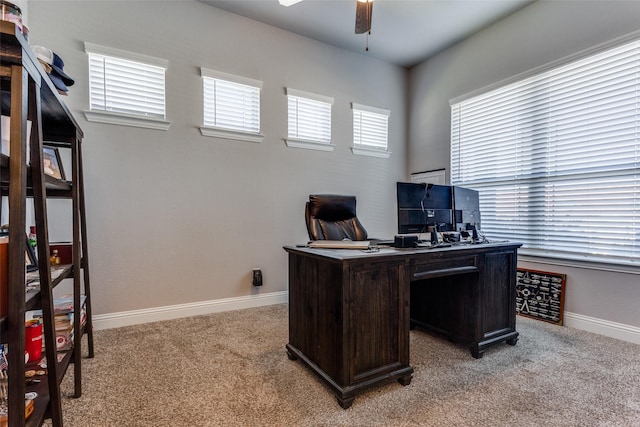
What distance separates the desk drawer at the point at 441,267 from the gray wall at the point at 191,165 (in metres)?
1.88

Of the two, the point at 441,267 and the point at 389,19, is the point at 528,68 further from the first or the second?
the point at 441,267

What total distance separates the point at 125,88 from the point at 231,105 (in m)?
0.95

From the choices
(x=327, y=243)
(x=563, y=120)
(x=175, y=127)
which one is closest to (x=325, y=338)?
(x=327, y=243)

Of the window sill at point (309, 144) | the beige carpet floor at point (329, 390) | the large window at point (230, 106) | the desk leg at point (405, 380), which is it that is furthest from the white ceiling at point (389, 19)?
the desk leg at point (405, 380)

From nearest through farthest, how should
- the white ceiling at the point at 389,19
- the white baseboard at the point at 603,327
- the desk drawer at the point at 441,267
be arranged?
the desk drawer at the point at 441,267
the white baseboard at the point at 603,327
the white ceiling at the point at 389,19

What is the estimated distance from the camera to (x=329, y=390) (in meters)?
1.78

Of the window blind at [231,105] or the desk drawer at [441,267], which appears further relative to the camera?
the window blind at [231,105]

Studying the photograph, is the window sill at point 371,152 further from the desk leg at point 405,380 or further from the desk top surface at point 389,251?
the desk leg at point 405,380

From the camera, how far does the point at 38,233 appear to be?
Result: 1.11 metres

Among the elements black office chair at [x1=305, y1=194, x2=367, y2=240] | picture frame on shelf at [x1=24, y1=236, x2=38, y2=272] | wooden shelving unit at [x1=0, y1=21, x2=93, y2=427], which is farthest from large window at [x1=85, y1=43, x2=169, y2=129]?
picture frame on shelf at [x1=24, y1=236, x2=38, y2=272]

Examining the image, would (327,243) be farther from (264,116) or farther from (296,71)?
(296,71)

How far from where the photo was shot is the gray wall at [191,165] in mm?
2682

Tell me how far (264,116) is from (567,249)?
3294 mm

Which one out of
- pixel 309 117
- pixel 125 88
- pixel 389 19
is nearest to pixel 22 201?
pixel 125 88
